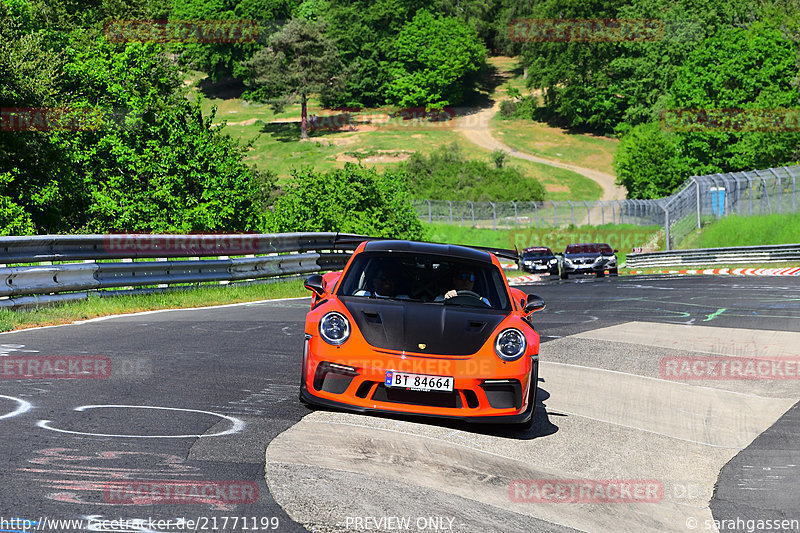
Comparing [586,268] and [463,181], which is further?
[463,181]

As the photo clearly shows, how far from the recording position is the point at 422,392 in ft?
22.4

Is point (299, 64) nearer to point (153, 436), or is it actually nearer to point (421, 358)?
point (421, 358)

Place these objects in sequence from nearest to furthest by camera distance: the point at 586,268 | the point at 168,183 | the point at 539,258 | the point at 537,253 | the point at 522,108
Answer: the point at 168,183
the point at 586,268
the point at 539,258
the point at 537,253
the point at 522,108

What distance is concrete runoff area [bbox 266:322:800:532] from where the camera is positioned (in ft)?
16.3

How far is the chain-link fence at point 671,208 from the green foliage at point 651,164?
16.9 meters

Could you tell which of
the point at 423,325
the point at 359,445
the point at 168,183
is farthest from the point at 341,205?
the point at 359,445

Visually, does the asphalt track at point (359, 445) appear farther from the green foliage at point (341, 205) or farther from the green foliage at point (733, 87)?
the green foliage at point (733, 87)

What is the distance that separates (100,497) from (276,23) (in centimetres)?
14633

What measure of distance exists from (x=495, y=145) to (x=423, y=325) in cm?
10877

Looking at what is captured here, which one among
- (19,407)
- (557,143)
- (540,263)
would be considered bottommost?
(540,263)

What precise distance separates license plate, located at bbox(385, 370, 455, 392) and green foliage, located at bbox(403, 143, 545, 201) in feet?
253

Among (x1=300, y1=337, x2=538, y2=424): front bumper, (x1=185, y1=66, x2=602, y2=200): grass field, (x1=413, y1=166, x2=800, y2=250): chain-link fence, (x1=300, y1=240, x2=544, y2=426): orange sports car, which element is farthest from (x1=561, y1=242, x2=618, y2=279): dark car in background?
(x1=185, y1=66, x2=602, y2=200): grass field

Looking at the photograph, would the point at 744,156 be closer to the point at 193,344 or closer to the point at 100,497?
the point at 193,344

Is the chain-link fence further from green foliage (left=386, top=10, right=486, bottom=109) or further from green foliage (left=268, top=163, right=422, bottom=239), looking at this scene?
green foliage (left=386, top=10, right=486, bottom=109)
